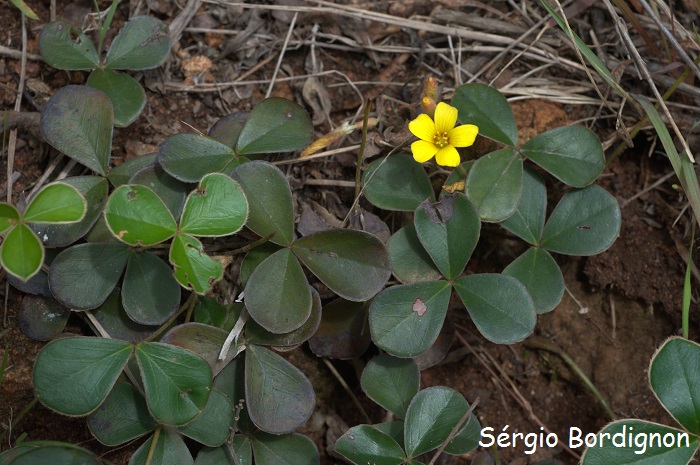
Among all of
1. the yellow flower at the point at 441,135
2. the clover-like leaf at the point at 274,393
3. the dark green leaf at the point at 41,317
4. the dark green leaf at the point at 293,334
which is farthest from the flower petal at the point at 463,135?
the dark green leaf at the point at 41,317

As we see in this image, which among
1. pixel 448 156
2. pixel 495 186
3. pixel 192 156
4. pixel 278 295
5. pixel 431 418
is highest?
pixel 448 156

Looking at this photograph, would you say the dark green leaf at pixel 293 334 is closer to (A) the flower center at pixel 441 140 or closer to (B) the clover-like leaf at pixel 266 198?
(B) the clover-like leaf at pixel 266 198

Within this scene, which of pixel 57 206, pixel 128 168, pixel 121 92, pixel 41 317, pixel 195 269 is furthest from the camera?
pixel 121 92

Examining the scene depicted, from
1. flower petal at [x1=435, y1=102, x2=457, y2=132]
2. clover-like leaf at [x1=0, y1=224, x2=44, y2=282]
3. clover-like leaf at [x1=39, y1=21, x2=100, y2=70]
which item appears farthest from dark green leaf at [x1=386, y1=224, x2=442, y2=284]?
clover-like leaf at [x1=39, y1=21, x2=100, y2=70]

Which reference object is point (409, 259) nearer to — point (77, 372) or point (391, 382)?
point (391, 382)

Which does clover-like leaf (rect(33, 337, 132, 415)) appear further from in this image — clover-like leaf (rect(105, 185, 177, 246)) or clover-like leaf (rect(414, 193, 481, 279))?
clover-like leaf (rect(414, 193, 481, 279))

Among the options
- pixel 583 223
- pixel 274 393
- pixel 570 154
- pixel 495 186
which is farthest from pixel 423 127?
pixel 274 393
